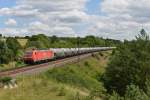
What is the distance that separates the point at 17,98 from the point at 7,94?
1.58 meters

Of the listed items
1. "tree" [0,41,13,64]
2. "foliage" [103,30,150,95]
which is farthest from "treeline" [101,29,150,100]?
"tree" [0,41,13,64]

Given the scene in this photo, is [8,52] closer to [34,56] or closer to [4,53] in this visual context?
[4,53]

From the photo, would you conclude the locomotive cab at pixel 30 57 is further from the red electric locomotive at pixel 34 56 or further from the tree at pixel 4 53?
the tree at pixel 4 53

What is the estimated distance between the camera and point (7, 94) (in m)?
34.0

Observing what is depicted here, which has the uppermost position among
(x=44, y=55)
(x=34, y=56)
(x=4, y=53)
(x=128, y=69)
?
(x=4, y=53)

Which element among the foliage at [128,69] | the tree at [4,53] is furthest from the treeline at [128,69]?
the tree at [4,53]

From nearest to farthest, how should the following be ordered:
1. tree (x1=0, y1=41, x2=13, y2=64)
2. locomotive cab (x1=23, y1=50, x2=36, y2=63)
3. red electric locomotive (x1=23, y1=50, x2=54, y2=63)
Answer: locomotive cab (x1=23, y1=50, x2=36, y2=63) → red electric locomotive (x1=23, y1=50, x2=54, y2=63) → tree (x1=0, y1=41, x2=13, y2=64)

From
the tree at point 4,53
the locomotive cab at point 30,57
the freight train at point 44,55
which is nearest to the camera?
the locomotive cab at point 30,57

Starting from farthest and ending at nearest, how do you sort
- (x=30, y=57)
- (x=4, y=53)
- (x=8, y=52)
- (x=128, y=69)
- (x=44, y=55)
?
(x=8, y=52)
(x=4, y=53)
(x=44, y=55)
(x=30, y=57)
(x=128, y=69)

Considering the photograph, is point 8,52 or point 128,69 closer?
point 128,69

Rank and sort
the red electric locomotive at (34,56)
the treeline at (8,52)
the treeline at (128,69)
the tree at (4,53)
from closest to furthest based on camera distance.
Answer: the treeline at (128,69)
the red electric locomotive at (34,56)
the tree at (4,53)
the treeline at (8,52)

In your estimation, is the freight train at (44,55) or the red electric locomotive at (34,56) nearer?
the red electric locomotive at (34,56)

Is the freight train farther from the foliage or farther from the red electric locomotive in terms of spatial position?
the foliage

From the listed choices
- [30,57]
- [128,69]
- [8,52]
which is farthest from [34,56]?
[128,69]
